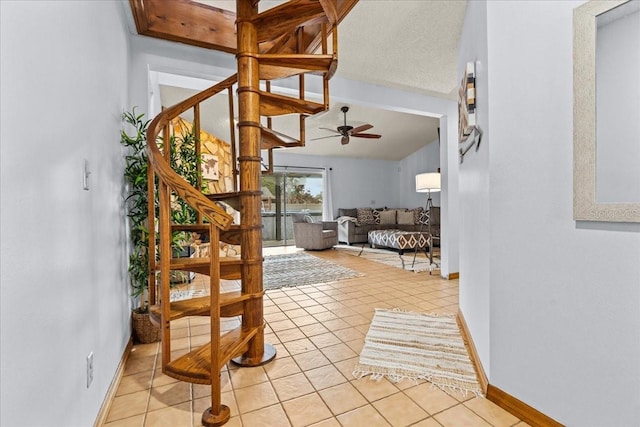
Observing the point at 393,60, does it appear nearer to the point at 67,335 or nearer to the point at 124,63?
the point at 124,63

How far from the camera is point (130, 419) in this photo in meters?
1.46

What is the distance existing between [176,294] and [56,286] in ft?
8.80

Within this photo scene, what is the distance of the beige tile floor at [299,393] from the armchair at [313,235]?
4064mm

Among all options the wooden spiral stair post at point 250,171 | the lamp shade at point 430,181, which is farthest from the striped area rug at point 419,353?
the lamp shade at point 430,181

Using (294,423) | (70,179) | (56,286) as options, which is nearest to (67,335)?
(56,286)

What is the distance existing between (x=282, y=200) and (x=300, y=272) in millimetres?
3655

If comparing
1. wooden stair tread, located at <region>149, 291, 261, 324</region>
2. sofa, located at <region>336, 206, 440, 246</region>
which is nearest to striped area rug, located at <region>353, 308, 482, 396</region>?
wooden stair tread, located at <region>149, 291, 261, 324</region>

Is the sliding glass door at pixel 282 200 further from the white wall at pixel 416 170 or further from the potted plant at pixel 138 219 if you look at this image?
the potted plant at pixel 138 219

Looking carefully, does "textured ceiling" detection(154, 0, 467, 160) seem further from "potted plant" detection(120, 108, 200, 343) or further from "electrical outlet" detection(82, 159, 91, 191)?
"electrical outlet" detection(82, 159, 91, 191)

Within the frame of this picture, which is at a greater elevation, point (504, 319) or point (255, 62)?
point (255, 62)

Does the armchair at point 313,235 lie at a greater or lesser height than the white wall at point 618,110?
lesser

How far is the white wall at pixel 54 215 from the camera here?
2.52 feet

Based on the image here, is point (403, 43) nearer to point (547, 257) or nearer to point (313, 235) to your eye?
point (547, 257)

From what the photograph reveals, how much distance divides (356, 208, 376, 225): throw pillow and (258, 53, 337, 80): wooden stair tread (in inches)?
236
